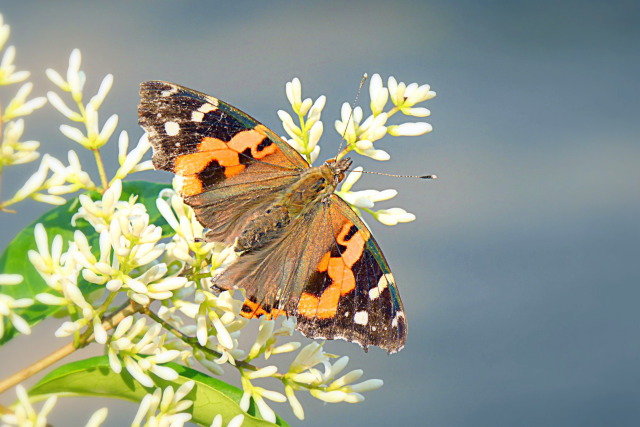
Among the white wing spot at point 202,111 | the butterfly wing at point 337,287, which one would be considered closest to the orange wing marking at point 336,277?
the butterfly wing at point 337,287

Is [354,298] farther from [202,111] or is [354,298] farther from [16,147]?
[16,147]

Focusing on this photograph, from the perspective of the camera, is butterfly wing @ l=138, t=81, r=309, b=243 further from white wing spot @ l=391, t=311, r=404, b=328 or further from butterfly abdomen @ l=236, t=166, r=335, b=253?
white wing spot @ l=391, t=311, r=404, b=328

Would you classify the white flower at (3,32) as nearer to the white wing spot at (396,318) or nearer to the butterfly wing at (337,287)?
the butterfly wing at (337,287)

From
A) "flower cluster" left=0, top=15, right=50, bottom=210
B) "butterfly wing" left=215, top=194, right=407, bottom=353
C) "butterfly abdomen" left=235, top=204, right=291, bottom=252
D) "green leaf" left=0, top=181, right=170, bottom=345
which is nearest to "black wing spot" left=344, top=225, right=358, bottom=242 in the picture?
"butterfly wing" left=215, top=194, right=407, bottom=353

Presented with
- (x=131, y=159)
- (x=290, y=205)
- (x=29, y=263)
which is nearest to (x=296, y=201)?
(x=290, y=205)

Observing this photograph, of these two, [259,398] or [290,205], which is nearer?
[259,398]

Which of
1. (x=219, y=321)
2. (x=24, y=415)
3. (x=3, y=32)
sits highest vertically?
(x=3, y=32)

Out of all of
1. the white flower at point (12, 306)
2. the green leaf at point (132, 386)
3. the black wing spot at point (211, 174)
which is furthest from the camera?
the black wing spot at point (211, 174)
